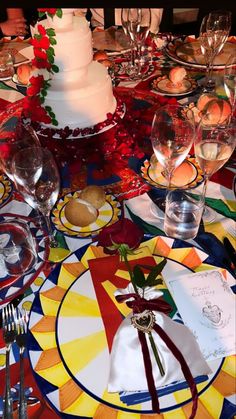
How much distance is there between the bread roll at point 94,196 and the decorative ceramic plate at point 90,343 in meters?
0.14

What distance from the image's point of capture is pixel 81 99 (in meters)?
1.14

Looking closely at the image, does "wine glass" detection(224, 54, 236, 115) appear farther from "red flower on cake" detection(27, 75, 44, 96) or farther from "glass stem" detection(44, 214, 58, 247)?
"glass stem" detection(44, 214, 58, 247)

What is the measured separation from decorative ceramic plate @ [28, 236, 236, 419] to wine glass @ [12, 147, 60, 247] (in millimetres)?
135

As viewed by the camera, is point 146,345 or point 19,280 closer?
point 146,345

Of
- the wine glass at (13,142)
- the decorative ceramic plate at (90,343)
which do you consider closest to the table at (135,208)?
the decorative ceramic plate at (90,343)

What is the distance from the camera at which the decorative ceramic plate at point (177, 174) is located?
1.04 meters

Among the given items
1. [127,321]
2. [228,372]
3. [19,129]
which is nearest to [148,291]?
[127,321]

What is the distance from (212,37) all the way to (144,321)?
1.13m

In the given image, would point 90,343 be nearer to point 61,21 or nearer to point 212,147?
point 212,147

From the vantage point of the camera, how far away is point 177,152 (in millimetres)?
952

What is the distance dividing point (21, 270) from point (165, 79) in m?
0.96

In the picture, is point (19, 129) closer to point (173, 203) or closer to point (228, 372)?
point (173, 203)

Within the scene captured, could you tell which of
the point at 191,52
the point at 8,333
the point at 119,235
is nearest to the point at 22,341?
the point at 8,333

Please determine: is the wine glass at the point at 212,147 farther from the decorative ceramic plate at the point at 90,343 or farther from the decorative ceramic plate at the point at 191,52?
the decorative ceramic plate at the point at 191,52
